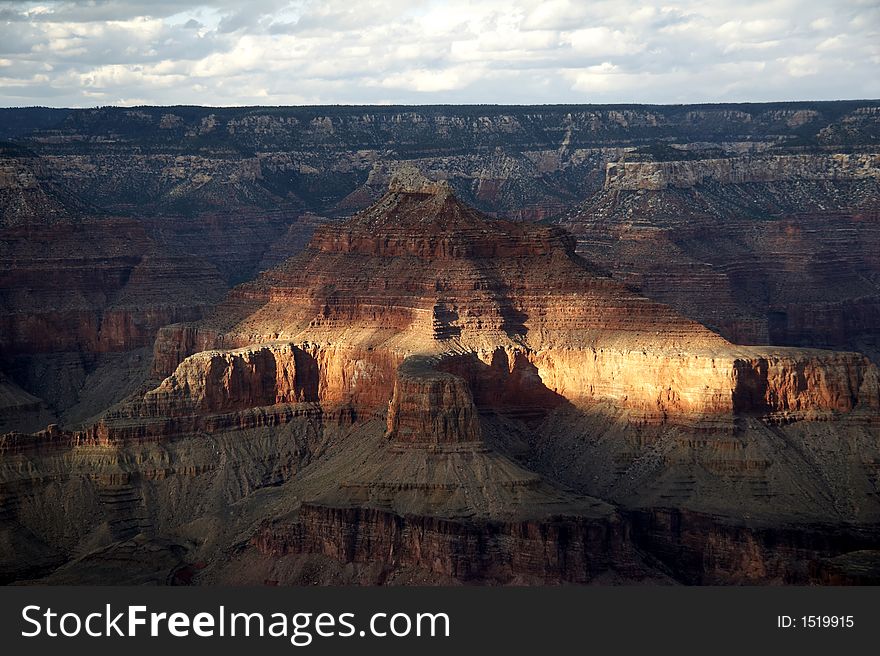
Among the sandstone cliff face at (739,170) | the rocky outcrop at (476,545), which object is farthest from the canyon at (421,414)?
the sandstone cliff face at (739,170)

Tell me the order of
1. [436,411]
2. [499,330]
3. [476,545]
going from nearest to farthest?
[476,545] < [436,411] < [499,330]

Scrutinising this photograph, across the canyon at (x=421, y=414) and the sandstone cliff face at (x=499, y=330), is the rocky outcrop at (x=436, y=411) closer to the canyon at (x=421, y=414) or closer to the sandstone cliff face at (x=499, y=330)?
the canyon at (x=421, y=414)

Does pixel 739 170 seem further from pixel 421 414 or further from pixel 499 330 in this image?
pixel 421 414

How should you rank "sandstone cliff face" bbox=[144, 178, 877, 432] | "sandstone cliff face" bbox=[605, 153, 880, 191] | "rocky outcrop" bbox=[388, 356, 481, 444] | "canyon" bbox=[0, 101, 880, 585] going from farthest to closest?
"sandstone cliff face" bbox=[605, 153, 880, 191] → "sandstone cliff face" bbox=[144, 178, 877, 432] → "rocky outcrop" bbox=[388, 356, 481, 444] → "canyon" bbox=[0, 101, 880, 585]

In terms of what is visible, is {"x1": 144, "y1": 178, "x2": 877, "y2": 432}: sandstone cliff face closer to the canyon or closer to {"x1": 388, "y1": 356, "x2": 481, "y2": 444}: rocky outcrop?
the canyon

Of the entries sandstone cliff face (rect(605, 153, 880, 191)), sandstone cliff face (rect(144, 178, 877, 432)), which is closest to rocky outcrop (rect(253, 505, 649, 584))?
sandstone cliff face (rect(144, 178, 877, 432))

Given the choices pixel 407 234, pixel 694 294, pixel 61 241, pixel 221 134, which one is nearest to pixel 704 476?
pixel 407 234

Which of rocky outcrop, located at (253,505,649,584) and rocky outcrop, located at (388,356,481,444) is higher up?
rocky outcrop, located at (388,356,481,444)

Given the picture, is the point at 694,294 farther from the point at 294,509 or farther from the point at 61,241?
the point at 294,509

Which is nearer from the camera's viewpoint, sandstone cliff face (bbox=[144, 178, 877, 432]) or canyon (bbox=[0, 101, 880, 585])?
canyon (bbox=[0, 101, 880, 585])

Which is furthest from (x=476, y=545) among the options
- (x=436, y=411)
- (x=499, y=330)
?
(x=499, y=330)
